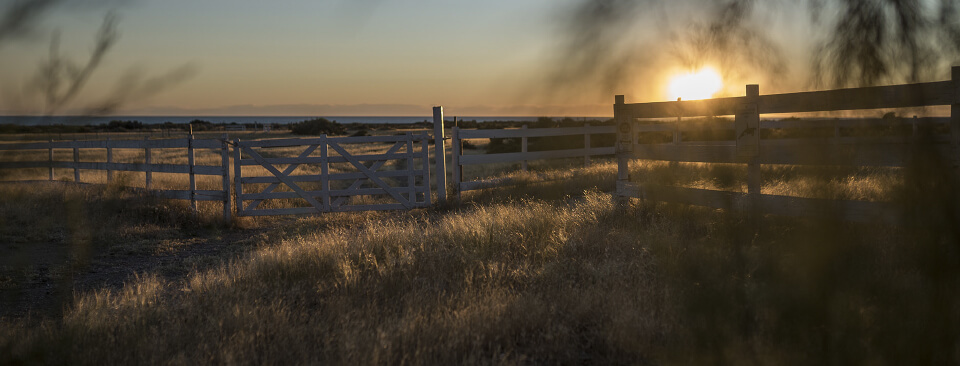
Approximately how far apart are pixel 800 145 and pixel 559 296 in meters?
2.49

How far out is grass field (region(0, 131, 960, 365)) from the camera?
2.88 meters

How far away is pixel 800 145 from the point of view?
215cm

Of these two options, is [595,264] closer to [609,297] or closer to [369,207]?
[609,297]

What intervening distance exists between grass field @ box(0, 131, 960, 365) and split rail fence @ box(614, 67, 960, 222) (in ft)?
0.37


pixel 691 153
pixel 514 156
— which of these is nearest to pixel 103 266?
pixel 691 153

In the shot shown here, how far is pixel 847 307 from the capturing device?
291 cm

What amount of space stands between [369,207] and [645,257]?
7.56m

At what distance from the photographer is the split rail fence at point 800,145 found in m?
1.99

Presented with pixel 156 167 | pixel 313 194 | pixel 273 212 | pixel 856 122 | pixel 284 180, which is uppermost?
pixel 856 122

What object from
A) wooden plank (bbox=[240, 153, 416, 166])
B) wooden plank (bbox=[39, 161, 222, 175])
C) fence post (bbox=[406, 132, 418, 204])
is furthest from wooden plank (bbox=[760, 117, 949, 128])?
wooden plank (bbox=[39, 161, 222, 175])

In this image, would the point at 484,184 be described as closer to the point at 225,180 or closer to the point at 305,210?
the point at 305,210

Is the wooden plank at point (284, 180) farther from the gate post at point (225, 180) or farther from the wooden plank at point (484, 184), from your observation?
the wooden plank at point (484, 184)

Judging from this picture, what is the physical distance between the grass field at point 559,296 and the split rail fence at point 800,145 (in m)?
0.11

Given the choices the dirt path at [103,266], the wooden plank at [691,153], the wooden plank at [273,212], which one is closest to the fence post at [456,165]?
the wooden plank at [273,212]
